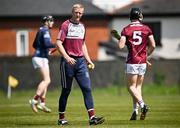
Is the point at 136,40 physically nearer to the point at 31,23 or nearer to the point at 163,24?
the point at 163,24

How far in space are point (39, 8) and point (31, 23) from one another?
1352 mm

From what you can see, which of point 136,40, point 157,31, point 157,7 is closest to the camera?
point 136,40

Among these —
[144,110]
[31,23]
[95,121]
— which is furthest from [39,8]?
[95,121]

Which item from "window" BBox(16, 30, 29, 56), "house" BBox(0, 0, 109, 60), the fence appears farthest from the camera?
"window" BBox(16, 30, 29, 56)

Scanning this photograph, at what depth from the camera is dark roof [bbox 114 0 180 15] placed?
58094mm

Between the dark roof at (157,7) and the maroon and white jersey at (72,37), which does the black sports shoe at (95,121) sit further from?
the dark roof at (157,7)

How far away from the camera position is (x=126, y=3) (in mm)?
63844

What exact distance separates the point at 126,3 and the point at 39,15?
301 inches

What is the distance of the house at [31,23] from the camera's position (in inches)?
2313

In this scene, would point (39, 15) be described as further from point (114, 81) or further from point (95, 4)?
point (114, 81)

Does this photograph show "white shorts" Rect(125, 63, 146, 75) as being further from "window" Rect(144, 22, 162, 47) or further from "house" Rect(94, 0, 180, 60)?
"window" Rect(144, 22, 162, 47)

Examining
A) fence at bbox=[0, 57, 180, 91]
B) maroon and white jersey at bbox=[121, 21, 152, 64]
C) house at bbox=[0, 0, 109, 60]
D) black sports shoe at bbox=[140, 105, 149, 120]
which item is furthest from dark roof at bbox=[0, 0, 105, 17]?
black sports shoe at bbox=[140, 105, 149, 120]

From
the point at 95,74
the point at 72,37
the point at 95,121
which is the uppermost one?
the point at 72,37

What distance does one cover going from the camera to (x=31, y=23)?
59469 mm
